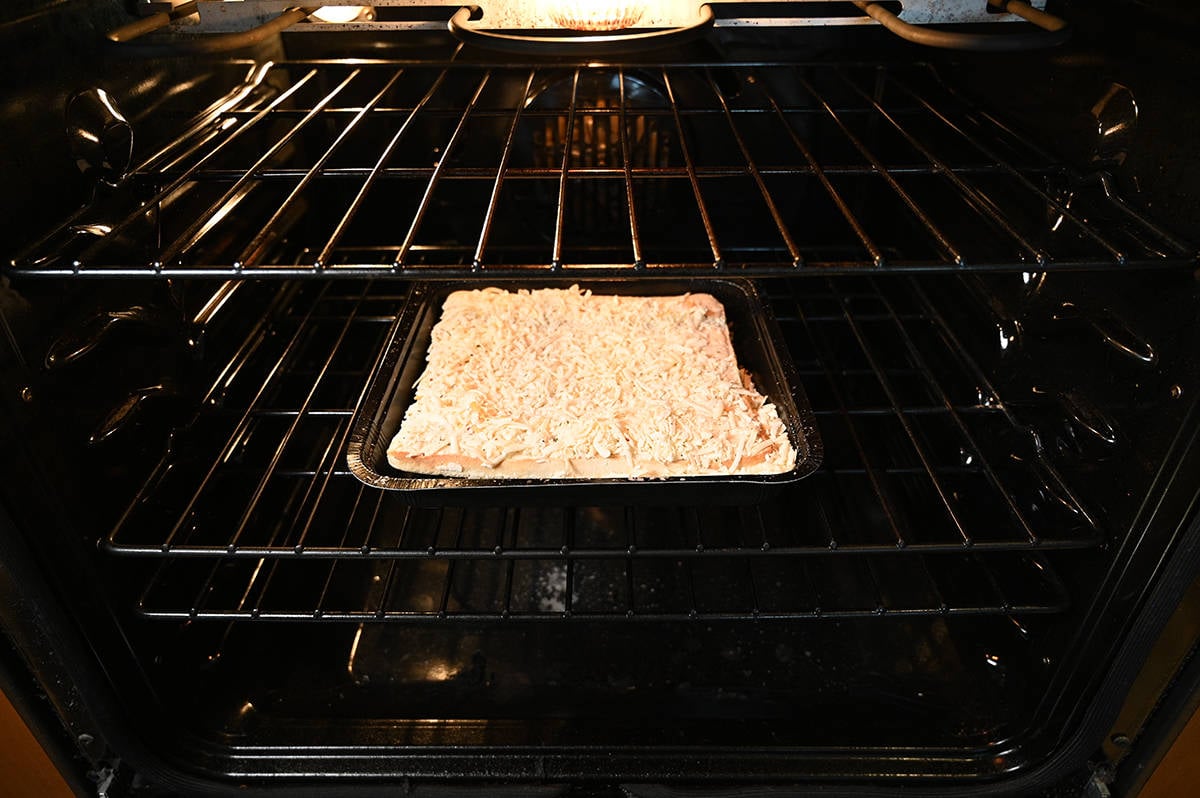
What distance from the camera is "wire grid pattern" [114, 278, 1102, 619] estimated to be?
3.33 ft

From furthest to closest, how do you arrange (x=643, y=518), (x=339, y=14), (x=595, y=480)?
1. (x=643, y=518)
2. (x=339, y=14)
3. (x=595, y=480)

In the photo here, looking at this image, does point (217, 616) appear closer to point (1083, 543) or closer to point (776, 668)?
point (776, 668)

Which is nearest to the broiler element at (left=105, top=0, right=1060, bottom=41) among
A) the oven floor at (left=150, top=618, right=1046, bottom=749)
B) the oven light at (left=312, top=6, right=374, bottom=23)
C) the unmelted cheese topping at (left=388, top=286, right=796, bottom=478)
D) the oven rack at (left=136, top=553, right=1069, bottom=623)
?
the oven light at (left=312, top=6, right=374, bottom=23)

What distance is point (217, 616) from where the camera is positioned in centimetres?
97

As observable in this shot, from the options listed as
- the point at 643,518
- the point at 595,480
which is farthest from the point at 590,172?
the point at 643,518

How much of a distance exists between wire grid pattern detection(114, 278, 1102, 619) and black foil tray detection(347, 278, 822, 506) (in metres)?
0.06

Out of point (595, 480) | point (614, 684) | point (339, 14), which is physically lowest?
point (614, 684)

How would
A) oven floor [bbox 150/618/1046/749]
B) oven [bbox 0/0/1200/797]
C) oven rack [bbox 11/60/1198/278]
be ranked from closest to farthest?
oven [bbox 0/0/1200/797]
oven rack [bbox 11/60/1198/278]
oven floor [bbox 150/618/1046/749]

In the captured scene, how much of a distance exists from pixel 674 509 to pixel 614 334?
387 mm

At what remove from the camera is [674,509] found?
1.41 m

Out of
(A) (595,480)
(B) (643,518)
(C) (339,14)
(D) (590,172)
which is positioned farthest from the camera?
(B) (643,518)

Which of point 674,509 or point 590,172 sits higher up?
point 590,172

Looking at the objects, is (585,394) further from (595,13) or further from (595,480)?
(595,13)

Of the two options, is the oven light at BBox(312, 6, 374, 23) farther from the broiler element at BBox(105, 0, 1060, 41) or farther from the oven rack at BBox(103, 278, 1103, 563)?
the oven rack at BBox(103, 278, 1103, 563)
